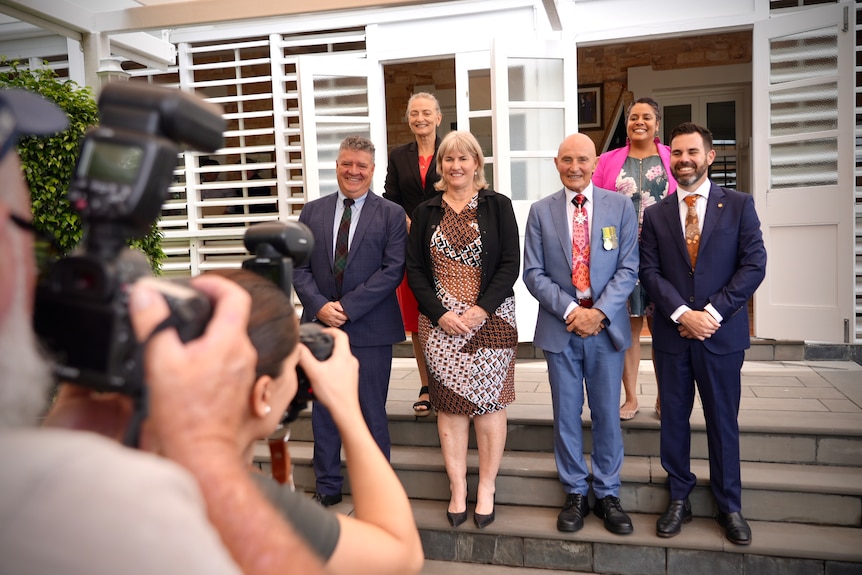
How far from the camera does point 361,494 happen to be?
40.9 inches

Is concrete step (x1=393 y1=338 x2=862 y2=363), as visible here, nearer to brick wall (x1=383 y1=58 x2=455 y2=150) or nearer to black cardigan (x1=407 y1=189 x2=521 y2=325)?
black cardigan (x1=407 y1=189 x2=521 y2=325)

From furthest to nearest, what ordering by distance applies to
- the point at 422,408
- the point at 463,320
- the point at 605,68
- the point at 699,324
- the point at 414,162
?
1. the point at 605,68
2. the point at 414,162
3. the point at 422,408
4. the point at 463,320
5. the point at 699,324

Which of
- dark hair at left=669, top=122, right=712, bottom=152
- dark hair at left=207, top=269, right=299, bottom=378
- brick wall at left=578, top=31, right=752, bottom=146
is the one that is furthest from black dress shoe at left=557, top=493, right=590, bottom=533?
brick wall at left=578, top=31, right=752, bottom=146

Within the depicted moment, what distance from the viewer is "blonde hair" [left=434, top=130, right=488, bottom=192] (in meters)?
3.18

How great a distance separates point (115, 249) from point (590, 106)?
8.32 meters

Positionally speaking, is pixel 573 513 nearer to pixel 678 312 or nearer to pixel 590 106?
pixel 678 312

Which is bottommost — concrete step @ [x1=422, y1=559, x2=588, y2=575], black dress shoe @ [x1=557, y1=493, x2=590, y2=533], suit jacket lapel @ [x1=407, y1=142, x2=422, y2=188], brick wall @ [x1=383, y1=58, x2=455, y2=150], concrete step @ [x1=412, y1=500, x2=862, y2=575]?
concrete step @ [x1=422, y1=559, x2=588, y2=575]

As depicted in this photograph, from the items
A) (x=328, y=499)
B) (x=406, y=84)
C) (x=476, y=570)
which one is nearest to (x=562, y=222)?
(x=476, y=570)

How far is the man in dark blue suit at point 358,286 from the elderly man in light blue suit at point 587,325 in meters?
0.70

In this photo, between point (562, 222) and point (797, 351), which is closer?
point (562, 222)

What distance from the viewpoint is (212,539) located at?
1.63 feet

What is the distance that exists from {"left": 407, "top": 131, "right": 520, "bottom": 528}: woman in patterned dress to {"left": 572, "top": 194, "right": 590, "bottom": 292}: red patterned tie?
0.86 feet

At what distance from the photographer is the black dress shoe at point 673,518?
2.93 metres

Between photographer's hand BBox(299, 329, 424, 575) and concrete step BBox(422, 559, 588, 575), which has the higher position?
photographer's hand BBox(299, 329, 424, 575)
